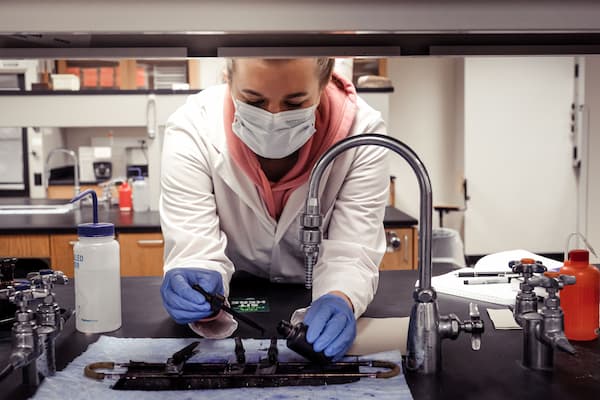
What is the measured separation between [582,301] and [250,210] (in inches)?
32.3

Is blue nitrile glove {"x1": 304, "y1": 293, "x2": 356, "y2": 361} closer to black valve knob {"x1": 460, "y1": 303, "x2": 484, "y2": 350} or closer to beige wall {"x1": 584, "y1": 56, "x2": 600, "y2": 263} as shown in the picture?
black valve knob {"x1": 460, "y1": 303, "x2": 484, "y2": 350}

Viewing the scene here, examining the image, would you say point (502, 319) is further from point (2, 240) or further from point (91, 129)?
point (91, 129)

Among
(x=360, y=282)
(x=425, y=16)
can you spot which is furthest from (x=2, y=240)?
(x=425, y=16)

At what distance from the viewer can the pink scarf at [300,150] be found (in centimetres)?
156

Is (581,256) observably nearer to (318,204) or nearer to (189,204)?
(318,204)

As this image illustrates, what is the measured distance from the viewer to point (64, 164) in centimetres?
655

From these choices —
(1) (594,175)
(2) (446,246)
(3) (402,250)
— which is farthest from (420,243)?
(2) (446,246)

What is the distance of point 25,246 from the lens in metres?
3.03

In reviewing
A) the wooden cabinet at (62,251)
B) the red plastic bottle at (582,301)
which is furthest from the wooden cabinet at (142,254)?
the red plastic bottle at (582,301)

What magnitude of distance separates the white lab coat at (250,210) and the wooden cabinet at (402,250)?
1.43 metres

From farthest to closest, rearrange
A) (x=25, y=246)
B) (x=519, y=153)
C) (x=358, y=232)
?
(x=519, y=153) < (x=25, y=246) < (x=358, y=232)

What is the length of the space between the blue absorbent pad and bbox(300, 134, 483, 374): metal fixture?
0.20 ft

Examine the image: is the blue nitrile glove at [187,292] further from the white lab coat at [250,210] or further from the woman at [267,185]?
the white lab coat at [250,210]

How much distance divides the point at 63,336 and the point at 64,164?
567 cm
